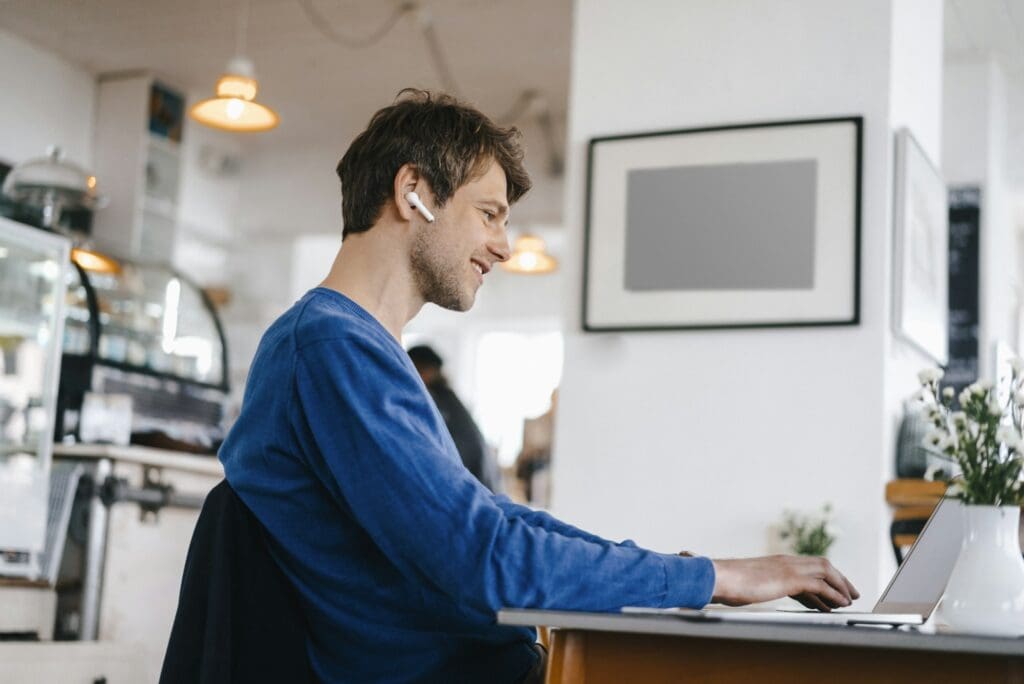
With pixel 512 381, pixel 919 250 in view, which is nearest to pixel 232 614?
pixel 919 250

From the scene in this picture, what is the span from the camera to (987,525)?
1245mm

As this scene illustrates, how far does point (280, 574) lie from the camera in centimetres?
129

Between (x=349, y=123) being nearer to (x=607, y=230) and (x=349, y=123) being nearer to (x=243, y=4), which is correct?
(x=243, y=4)

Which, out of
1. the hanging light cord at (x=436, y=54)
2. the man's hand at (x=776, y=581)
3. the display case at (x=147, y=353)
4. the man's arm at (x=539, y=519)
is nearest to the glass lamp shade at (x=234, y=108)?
the display case at (x=147, y=353)

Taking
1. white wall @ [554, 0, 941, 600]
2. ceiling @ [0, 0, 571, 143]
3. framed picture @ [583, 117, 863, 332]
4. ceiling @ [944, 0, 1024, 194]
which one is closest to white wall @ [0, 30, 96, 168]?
ceiling @ [0, 0, 571, 143]

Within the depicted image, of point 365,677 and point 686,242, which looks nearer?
point 365,677

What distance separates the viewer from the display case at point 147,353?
4832 mm

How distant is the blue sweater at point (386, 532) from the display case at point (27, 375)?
287cm

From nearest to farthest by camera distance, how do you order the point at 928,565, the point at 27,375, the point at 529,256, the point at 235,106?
the point at 928,565 < the point at 27,375 < the point at 235,106 < the point at 529,256

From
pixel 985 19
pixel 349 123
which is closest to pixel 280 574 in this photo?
pixel 985 19

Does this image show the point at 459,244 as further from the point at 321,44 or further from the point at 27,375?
the point at 321,44

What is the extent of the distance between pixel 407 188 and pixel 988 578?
803mm

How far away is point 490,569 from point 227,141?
25.1 feet

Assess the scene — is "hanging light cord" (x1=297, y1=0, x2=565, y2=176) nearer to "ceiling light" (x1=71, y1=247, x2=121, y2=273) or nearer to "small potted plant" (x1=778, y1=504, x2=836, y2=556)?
"ceiling light" (x1=71, y1=247, x2=121, y2=273)
